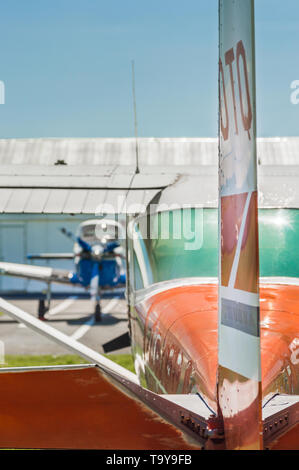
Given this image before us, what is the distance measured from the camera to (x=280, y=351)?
7.24 feet

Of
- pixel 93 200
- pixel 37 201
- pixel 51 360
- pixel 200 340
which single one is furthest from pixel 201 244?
pixel 51 360

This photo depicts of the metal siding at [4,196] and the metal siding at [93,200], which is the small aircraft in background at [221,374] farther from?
the metal siding at [4,196]

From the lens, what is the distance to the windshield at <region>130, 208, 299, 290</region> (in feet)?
10.3

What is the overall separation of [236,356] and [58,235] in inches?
905

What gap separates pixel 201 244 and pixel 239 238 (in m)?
1.72

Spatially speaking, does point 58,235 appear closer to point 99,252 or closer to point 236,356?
point 99,252

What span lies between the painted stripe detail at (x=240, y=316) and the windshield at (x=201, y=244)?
1.52 m

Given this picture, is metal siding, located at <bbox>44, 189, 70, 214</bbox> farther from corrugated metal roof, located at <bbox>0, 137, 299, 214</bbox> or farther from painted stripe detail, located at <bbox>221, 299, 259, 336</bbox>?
painted stripe detail, located at <bbox>221, 299, 259, 336</bbox>

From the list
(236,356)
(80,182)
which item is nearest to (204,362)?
(236,356)

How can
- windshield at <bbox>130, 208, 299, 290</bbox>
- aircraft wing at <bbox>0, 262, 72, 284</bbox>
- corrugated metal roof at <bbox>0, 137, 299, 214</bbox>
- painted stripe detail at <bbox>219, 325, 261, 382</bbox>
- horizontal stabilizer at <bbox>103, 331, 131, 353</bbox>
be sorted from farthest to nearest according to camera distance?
aircraft wing at <bbox>0, 262, 72, 284</bbox>
horizontal stabilizer at <bbox>103, 331, 131, 353</bbox>
corrugated metal roof at <bbox>0, 137, 299, 214</bbox>
windshield at <bbox>130, 208, 299, 290</bbox>
painted stripe detail at <bbox>219, 325, 261, 382</bbox>

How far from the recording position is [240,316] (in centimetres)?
153

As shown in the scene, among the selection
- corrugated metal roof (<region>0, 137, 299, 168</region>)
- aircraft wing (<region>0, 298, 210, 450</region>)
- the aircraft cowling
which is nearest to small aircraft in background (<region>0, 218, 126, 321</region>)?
corrugated metal roof (<region>0, 137, 299, 168</region>)

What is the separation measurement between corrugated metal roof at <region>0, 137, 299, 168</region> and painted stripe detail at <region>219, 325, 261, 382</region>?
29.3 ft

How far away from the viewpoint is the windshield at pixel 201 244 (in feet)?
10.3
